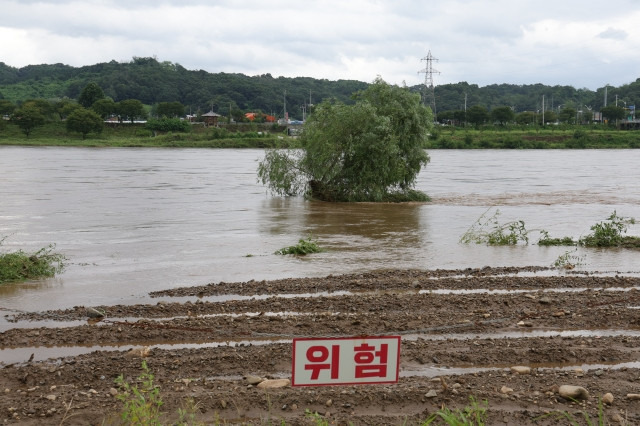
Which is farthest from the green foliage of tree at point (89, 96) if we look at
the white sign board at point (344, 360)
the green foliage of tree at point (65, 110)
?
the white sign board at point (344, 360)

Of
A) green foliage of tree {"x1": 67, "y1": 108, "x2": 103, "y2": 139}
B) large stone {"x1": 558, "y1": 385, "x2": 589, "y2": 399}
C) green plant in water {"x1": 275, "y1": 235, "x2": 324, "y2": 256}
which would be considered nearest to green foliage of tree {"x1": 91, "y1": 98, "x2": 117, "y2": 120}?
green foliage of tree {"x1": 67, "y1": 108, "x2": 103, "y2": 139}

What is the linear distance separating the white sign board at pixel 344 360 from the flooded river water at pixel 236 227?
7419 mm

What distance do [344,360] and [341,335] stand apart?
378 cm

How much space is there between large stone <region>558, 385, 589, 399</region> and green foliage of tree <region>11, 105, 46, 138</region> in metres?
108

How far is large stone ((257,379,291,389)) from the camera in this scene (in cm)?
659

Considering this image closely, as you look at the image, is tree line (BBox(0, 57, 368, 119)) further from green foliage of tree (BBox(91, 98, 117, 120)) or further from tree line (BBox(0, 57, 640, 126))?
green foliage of tree (BBox(91, 98, 117, 120))

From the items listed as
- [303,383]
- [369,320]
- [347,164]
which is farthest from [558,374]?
[347,164]

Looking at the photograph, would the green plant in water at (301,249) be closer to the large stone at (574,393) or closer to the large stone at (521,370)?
the large stone at (521,370)

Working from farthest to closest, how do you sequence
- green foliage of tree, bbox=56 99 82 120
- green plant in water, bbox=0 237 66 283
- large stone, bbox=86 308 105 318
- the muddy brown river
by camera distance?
green foliage of tree, bbox=56 99 82 120 < green plant in water, bbox=0 237 66 283 < large stone, bbox=86 308 105 318 < the muddy brown river

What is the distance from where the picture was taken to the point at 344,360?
4.73 meters

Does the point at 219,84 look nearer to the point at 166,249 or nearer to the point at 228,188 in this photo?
the point at 228,188

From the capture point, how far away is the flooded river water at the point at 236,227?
46.3ft

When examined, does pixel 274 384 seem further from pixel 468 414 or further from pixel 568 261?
pixel 568 261

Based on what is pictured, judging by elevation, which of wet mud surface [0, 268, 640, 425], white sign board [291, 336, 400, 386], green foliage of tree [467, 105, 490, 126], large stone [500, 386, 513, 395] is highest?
green foliage of tree [467, 105, 490, 126]
